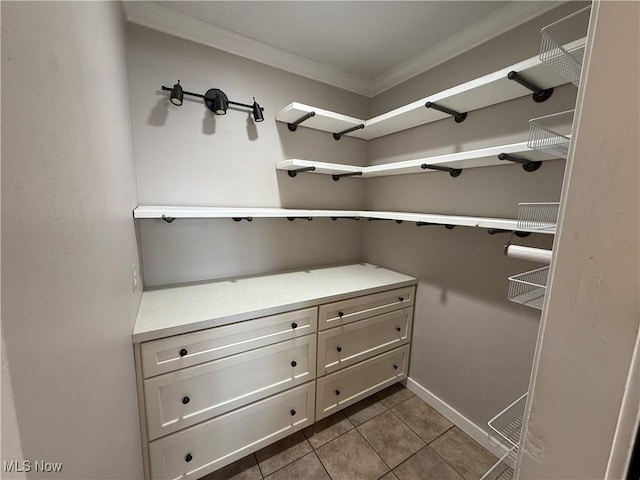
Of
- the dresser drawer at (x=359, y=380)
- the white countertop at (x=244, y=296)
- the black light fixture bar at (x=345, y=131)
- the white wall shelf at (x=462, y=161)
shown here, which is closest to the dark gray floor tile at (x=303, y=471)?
the dresser drawer at (x=359, y=380)

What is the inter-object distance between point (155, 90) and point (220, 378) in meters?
1.63

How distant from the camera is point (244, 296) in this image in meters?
1.42

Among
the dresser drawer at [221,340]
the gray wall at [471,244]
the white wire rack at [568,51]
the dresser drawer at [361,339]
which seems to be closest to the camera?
the white wire rack at [568,51]

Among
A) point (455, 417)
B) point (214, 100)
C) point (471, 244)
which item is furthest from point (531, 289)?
point (214, 100)

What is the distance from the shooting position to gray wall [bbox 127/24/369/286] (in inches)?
56.2

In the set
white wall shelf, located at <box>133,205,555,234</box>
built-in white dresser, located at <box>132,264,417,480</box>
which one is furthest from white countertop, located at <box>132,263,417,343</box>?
white wall shelf, located at <box>133,205,555,234</box>

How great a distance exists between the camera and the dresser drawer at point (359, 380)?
5.14 feet

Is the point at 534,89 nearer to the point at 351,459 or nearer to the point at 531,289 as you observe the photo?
the point at 531,289

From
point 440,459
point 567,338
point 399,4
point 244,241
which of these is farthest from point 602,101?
point 440,459

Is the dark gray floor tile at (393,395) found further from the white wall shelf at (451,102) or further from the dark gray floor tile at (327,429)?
the white wall shelf at (451,102)

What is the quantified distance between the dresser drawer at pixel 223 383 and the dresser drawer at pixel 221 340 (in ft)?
0.12

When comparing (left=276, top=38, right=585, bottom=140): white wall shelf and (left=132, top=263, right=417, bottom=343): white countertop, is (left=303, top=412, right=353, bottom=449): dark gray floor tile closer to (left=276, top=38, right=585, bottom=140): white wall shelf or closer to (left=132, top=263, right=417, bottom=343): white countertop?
(left=132, top=263, right=417, bottom=343): white countertop

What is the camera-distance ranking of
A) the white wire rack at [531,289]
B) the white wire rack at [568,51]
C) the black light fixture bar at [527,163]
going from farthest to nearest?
1. the black light fixture bar at [527,163]
2. the white wire rack at [531,289]
3. the white wire rack at [568,51]

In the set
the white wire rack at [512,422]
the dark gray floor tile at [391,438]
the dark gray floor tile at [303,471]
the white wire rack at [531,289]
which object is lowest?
the dark gray floor tile at [391,438]
